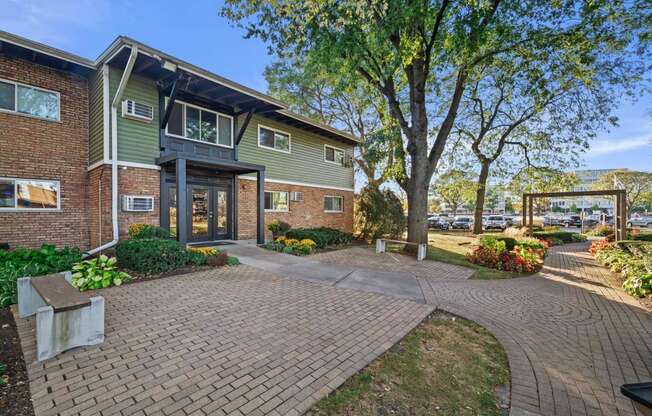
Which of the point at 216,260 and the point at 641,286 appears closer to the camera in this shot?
the point at 641,286

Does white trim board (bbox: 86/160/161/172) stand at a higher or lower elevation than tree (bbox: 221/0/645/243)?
lower

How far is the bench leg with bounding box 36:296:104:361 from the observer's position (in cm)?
299

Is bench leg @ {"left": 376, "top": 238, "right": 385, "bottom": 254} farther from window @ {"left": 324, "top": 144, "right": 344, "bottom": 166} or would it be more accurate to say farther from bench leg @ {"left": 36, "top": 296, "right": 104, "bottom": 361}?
bench leg @ {"left": 36, "top": 296, "right": 104, "bottom": 361}

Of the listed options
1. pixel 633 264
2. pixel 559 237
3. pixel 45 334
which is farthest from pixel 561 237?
pixel 45 334

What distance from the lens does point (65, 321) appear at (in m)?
3.17

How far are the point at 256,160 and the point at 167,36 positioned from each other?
5.56m

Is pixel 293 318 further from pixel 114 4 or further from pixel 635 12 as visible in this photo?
pixel 635 12

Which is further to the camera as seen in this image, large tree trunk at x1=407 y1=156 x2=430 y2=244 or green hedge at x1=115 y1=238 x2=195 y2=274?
large tree trunk at x1=407 y1=156 x2=430 y2=244

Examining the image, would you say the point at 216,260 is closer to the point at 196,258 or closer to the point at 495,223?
the point at 196,258

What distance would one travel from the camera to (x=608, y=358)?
354 centimetres

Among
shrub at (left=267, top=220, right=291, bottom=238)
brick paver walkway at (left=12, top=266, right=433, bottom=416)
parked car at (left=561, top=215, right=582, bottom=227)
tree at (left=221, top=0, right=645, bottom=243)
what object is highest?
tree at (left=221, top=0, right=645, bottom=243)

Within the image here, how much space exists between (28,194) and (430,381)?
11.8 m

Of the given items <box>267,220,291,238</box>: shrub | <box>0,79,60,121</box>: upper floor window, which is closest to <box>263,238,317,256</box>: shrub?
<box>267,220,291,238</box>: shrub

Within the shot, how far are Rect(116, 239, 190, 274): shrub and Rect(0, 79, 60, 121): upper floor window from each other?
558 centimetres
